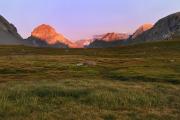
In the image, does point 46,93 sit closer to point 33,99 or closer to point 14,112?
point 33,99

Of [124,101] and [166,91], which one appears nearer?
[124,101]

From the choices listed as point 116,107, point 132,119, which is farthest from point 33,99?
point 132,119

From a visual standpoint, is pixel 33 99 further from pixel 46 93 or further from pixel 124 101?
pixel 124 101

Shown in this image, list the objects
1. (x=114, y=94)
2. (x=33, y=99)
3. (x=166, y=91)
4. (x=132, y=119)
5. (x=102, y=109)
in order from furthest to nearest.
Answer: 1. (x=166, y=91)
2. (x=114, y=94)
3. (x=33, y=99)
4. (x=102, y=109)
5. (x=132, y=119)

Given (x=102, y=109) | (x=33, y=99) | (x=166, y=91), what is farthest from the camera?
(x=166, y=91)

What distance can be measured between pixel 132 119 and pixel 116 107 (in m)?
4.52

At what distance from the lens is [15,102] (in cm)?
3403

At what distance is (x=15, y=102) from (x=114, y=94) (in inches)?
389

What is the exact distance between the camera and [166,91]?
144ft

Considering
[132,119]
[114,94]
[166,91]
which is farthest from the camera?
[166,91]

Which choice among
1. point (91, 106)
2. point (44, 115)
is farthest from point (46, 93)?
point (44, 115)

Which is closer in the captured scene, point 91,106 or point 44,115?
point 44,115

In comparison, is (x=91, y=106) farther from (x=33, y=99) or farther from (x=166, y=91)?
(x=166, y=91)

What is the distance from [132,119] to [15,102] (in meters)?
10.4
